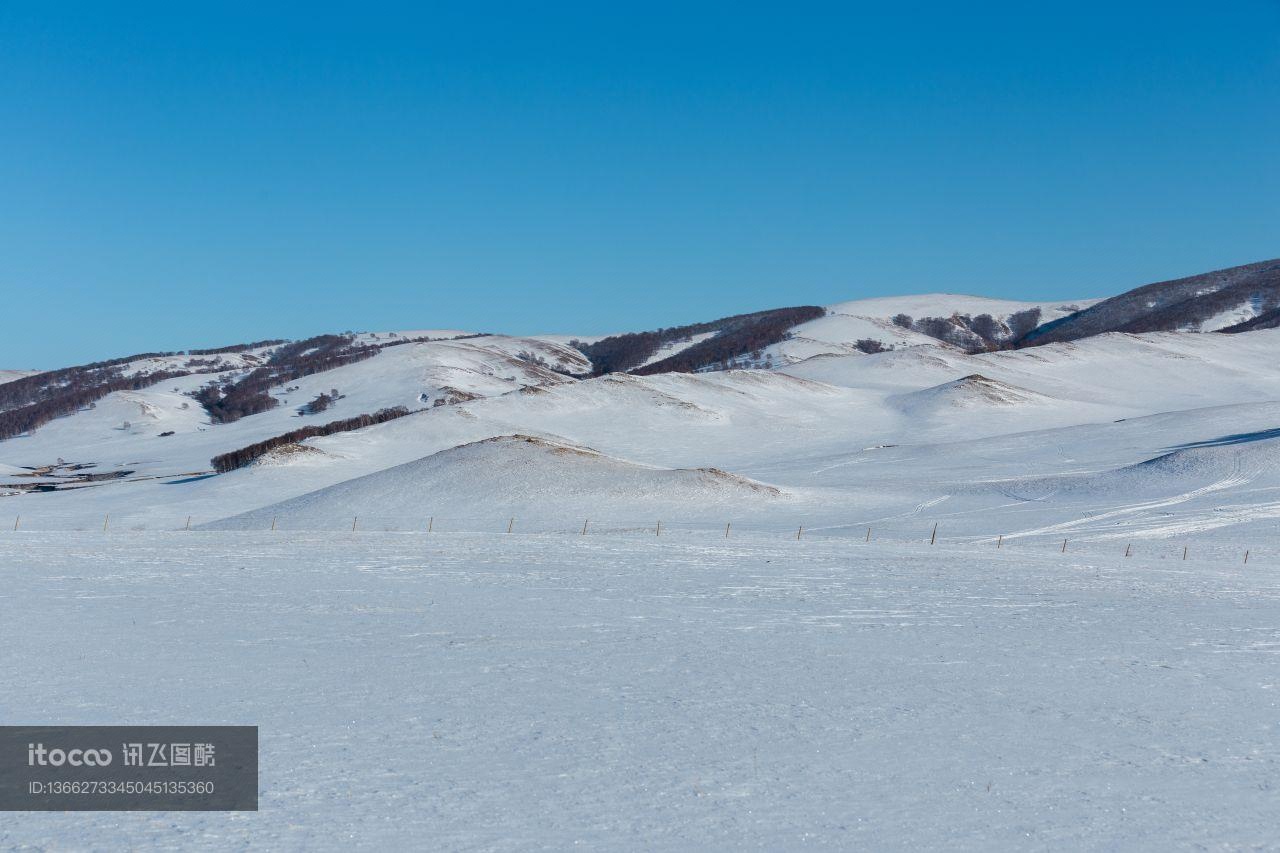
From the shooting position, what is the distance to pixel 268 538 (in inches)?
1389

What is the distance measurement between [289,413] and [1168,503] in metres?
115

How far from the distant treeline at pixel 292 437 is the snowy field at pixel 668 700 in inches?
2167

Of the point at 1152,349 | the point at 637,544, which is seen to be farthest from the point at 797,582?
the point at 1152,349

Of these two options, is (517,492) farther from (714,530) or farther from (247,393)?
(247,393)

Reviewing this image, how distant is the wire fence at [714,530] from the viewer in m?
36.6

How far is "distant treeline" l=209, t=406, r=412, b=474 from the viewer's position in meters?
81.2

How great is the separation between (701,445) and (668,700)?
7375cm

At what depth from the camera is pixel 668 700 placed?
14078 mm
